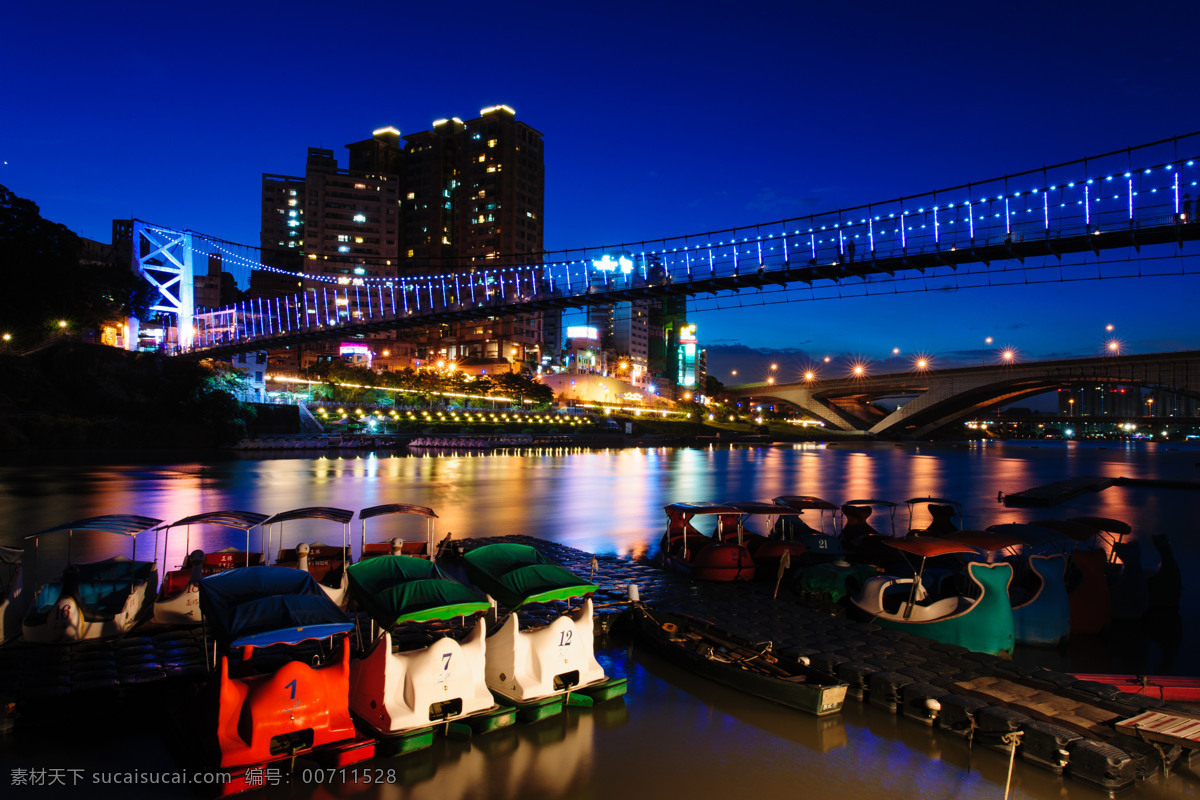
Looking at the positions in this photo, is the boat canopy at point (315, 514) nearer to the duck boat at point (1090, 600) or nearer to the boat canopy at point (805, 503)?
the boat canopy at point (805, 503)

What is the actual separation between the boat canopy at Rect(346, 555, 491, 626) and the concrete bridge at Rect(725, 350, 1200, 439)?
78.7 meters

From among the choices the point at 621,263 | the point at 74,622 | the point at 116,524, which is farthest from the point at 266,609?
the point at 621,263

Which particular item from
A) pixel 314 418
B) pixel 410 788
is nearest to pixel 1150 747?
pixel 410 788

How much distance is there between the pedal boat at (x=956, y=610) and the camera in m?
9.10

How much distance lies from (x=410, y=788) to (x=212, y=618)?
2.53 m

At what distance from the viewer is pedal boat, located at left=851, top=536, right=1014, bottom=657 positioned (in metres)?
9.10

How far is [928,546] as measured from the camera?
1027cm

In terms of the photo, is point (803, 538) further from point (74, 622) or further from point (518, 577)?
point (74, 622)

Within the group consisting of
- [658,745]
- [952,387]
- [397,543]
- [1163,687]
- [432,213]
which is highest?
[432,213]

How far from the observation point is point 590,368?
142875 mm

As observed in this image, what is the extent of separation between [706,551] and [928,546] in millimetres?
4021

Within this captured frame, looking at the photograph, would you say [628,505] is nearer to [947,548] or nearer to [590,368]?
[947,548]

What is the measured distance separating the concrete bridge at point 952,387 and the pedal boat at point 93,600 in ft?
265

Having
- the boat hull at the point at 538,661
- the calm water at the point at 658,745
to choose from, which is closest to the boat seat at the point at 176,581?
the calm water at the point at 658,745
